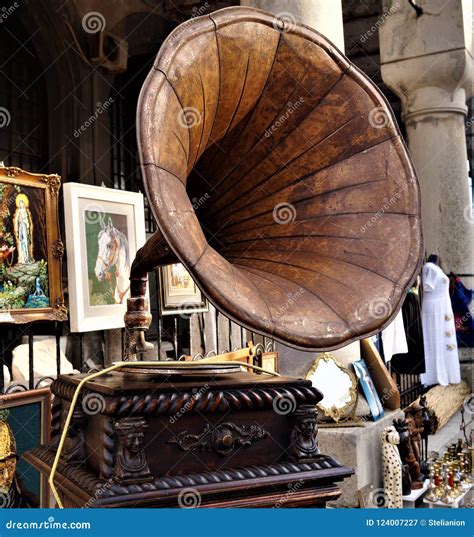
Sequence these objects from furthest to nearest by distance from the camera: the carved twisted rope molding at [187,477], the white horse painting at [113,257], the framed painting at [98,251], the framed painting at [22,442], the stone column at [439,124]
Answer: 1. the stone column at [439,124]
2. the white horse painting at [113,257]
3. the framed painting at [98,251]
4. the framed painting at [22,442]
5. the carved twisted rope molding at [187,477]

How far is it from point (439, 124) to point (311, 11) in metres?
4.04

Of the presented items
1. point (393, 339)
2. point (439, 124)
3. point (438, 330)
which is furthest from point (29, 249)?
point (439, 124)

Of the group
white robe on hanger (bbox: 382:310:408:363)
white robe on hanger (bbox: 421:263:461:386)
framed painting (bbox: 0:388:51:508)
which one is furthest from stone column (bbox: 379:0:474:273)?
framed painting (bbox: 0:388:51:508)

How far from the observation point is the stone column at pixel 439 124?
6.49 meters

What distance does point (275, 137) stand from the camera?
2012mm

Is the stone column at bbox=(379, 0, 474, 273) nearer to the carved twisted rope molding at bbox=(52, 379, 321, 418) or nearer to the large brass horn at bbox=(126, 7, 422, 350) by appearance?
the large brass horn at bbox=(126, 7, 422, 350)

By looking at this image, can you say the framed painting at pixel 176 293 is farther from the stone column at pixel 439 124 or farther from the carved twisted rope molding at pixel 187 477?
the stone column at pixel 439 124

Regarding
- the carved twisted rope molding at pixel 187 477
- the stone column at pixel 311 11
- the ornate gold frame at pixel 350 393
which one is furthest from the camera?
the ornate gold frame at pixel 350 393

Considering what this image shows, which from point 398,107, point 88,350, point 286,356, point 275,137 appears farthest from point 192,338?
point 398,107

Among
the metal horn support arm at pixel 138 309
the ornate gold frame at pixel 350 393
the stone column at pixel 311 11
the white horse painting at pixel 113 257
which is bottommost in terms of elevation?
the ornate gold frame at pixel 350 393

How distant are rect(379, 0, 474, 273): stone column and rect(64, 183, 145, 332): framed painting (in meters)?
4.44

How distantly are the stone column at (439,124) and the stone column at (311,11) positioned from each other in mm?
3334

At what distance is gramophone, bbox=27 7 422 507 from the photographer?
146 cm

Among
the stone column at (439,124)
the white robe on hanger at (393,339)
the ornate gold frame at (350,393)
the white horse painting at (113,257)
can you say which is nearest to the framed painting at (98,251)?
the white horse painting at (113,257)
